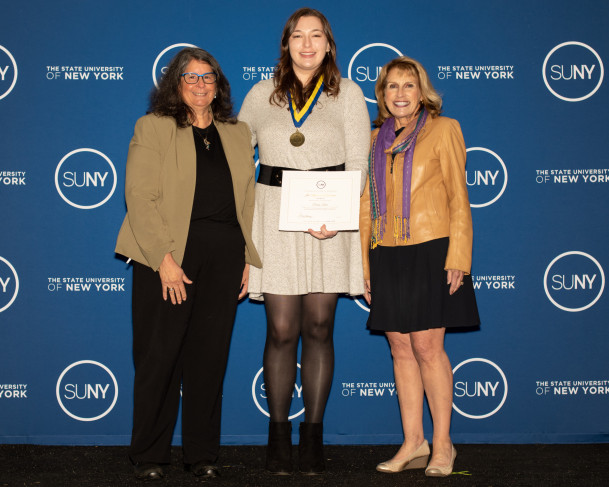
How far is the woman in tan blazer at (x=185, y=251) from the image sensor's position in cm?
252

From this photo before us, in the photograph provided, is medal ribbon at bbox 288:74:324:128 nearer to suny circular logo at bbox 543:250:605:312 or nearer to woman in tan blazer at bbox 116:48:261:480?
woman in tan blazer at bbox 116:48:261:480

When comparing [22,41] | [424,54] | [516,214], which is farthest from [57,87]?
[516,214]

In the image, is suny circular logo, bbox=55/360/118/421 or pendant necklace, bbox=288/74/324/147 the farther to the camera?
suny circular logo, bbox=55/360/118/421

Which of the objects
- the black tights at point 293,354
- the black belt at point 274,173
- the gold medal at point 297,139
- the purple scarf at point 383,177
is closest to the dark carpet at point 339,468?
the black tights at point 293,354

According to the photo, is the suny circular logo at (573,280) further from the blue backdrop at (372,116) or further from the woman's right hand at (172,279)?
the woman's right hand at (172,279)

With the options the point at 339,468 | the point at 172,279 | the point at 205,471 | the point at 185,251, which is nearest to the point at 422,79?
the point at 185,251

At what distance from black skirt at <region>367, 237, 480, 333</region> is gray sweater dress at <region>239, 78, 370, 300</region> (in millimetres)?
175

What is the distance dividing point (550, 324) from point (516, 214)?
2.14 feet

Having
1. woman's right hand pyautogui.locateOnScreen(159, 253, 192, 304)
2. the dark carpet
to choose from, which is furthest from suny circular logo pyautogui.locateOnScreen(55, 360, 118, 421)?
woman's right hand pyautogui.locateOnScreen(159, 253, 192, 304)

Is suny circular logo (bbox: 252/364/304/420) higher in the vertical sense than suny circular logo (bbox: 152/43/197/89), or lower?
lower

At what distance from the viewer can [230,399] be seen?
339cm

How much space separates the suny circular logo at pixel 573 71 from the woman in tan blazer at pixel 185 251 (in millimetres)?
1847

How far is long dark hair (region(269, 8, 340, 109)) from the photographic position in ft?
8.75

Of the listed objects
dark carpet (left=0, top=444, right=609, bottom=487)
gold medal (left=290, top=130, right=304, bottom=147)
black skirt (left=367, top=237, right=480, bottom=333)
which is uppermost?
gold medal (left=290, top=130, right=304, bottom=147)
